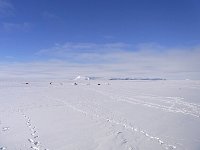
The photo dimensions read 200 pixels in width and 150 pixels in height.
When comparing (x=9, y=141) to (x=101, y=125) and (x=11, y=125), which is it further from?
(x=101, y=125)

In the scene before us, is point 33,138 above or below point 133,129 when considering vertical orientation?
below

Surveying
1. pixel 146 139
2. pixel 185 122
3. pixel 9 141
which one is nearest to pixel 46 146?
pixel 9 141

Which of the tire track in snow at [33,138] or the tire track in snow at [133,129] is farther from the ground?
the tire track in snow at [133,129]

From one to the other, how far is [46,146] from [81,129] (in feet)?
11.6

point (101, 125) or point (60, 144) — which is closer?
point (60, 144)

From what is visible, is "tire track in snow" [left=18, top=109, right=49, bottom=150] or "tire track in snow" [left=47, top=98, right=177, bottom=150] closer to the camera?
"tire track in snow" [left=18, top=109, right=49, bottom=150]

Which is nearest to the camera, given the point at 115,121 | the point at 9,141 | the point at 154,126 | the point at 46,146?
the point at 46,146

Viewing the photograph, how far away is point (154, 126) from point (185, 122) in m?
2.84

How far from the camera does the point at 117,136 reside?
1236cm

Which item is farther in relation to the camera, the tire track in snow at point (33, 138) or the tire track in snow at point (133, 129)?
the tire track in snow at point (133, 129)

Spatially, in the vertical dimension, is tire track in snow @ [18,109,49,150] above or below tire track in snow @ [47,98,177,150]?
below

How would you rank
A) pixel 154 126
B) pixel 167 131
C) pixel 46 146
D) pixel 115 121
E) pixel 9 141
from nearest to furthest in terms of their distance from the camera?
pixel 46 146, pixel 9 141, pixel 167 131, pixel 154 126, pixel 115 121

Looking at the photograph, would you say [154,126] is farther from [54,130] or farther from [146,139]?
[54,130]

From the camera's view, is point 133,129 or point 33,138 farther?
point 133,129
